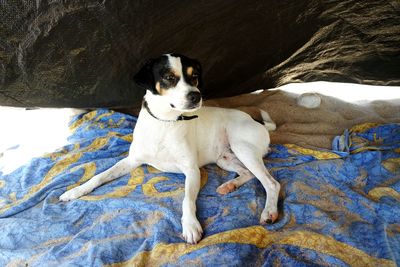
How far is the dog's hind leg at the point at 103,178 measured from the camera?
2.02m

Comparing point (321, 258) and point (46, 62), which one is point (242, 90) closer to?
point (46, 62)

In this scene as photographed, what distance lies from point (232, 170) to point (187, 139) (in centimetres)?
40

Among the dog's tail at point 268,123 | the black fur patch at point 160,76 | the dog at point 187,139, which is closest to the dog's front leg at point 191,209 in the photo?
the dog at point 187,139

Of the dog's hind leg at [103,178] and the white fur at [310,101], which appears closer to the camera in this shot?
the dog's hind leg at [103,178]

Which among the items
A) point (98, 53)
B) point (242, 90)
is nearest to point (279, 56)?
point (242, 90)

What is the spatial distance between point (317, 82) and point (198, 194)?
2.16m

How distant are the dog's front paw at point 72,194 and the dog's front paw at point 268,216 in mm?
1094

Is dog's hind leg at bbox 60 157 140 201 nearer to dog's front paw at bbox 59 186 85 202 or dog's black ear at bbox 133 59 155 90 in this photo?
dog's front paw at bbox 59 186 85 202

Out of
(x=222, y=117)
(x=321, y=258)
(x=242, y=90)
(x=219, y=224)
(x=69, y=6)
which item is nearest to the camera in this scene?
(x=321, y=258)

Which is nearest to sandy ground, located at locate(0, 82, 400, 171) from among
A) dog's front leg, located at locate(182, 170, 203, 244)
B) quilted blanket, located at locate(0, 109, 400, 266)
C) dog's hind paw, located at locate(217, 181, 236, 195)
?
quilted blanket, located at locate(0, 109, 400, 266)

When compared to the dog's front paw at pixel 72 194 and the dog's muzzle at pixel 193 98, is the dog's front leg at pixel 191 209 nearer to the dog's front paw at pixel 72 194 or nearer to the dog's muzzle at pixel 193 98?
the dog's muzzle at pixel 193 98

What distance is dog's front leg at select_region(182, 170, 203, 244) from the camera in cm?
163

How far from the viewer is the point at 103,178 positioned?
214 cm

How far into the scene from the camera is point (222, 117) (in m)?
2.45
